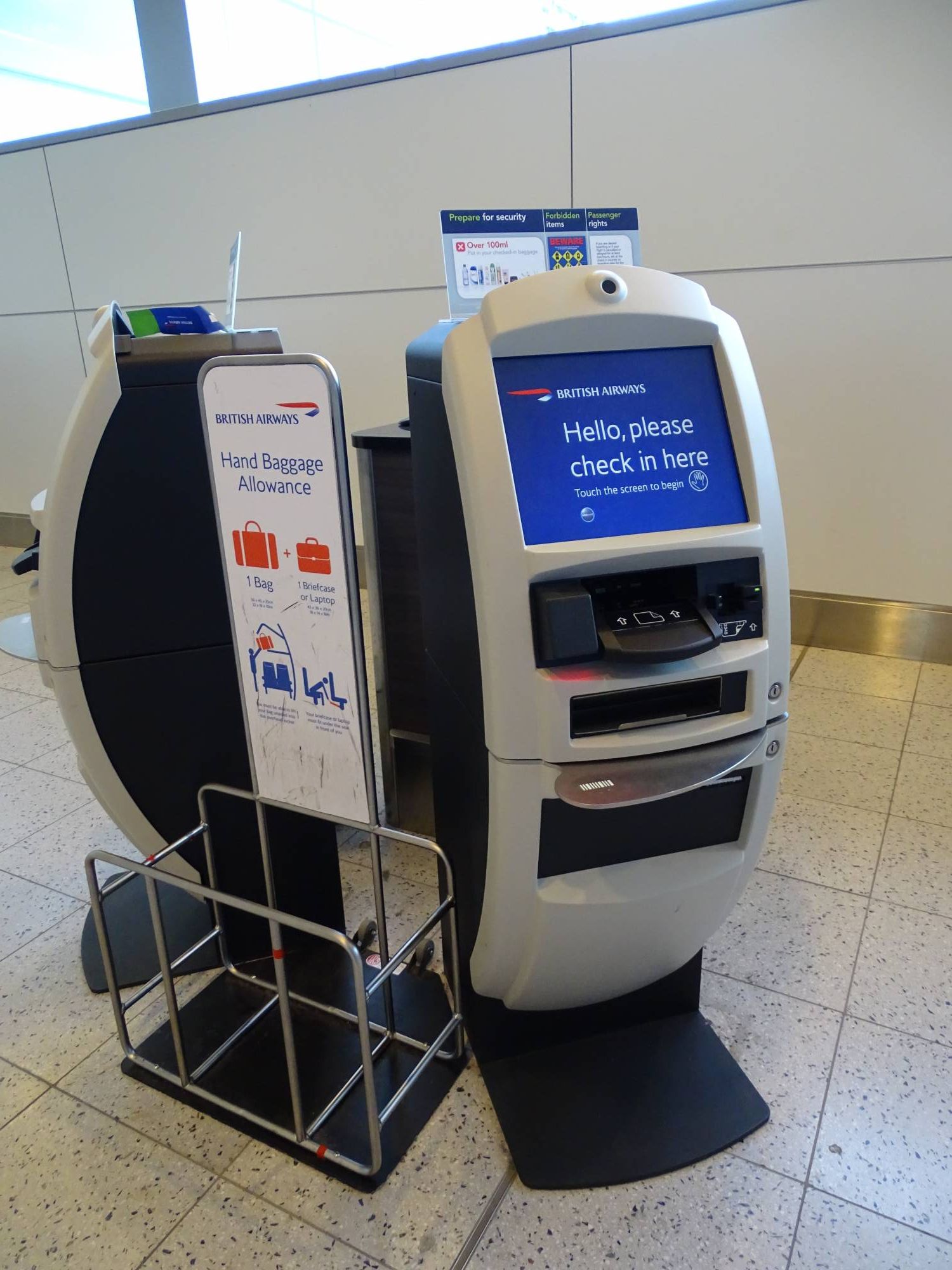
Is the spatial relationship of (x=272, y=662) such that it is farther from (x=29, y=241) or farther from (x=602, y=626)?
(x=29, y=241)

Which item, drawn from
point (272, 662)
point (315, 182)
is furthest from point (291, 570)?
point (315, 182)

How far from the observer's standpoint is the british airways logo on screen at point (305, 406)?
1.13m

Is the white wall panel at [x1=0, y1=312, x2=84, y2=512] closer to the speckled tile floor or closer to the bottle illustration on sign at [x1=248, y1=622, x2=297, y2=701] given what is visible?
the speckled tile floor

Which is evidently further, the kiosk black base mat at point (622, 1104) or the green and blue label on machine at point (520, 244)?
the green and blue label on machine at point (520, 244)

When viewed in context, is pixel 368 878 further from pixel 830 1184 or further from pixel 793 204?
pixel 793 204

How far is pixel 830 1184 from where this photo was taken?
1.24 meters

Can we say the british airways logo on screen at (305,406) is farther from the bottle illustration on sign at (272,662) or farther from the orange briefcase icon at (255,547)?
the bottle illustration on sign at (272,662)

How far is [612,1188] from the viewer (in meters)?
1.24

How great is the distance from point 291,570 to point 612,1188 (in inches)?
39.8

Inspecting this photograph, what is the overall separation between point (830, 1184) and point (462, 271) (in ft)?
5.10

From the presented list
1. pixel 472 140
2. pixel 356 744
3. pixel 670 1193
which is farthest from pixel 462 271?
pixel 472 140

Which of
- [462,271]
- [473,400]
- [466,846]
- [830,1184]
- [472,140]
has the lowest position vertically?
A: [830,1184]

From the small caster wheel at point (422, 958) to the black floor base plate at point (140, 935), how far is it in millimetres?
395

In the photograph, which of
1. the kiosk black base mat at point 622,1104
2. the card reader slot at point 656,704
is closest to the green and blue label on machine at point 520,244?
the card reader slot at point 656,704
